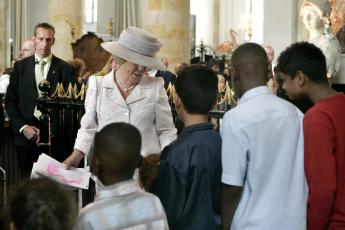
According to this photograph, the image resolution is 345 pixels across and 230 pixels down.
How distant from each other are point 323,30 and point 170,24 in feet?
8.43

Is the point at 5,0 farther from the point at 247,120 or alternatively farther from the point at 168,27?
the point at 247,120

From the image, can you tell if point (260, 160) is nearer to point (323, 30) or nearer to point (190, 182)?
point (190, 182)

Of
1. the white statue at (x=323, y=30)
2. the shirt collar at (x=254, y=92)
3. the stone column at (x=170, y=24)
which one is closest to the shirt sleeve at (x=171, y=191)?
the shirt collar at (x=254, y=92)

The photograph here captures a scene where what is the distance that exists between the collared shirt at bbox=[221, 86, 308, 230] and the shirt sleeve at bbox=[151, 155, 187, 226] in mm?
205

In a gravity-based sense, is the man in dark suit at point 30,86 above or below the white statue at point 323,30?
below

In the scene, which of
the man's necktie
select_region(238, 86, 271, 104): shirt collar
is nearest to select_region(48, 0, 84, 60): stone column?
the man's necktie

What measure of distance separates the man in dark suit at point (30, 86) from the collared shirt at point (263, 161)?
3.41m

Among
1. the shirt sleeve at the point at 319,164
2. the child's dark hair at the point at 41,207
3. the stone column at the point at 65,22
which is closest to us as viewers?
the child's dark hair at the point at 41,207

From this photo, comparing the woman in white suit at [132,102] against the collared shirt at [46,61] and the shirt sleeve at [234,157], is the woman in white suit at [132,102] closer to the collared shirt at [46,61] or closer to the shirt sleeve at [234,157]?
the shirt sleeve at [234,157]

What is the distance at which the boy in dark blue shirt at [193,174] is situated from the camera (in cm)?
344

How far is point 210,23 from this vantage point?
3253 cm

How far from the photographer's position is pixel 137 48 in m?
4.56

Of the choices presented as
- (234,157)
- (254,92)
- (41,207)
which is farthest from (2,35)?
(41,207)

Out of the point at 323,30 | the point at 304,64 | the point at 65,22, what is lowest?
the point at 304,64
